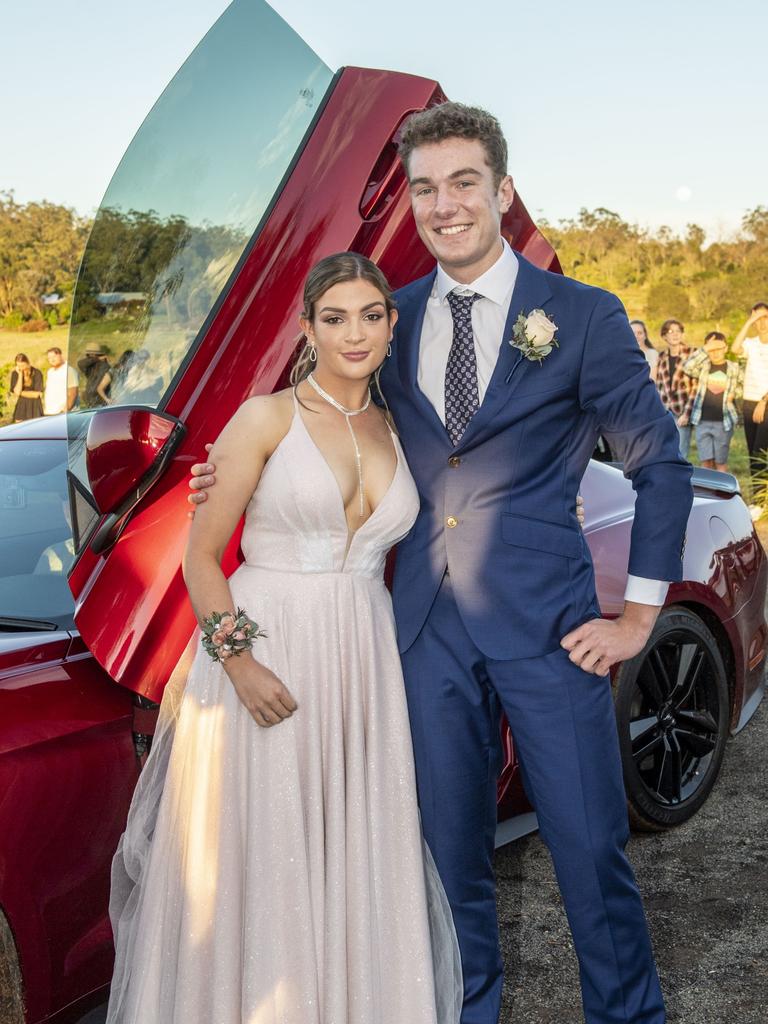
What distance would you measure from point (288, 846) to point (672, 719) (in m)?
1.81

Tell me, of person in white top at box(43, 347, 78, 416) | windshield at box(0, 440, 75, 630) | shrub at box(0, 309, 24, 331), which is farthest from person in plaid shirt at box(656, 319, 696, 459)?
shrub at box(0, 309, 24, 331)

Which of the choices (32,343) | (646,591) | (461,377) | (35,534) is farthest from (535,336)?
(32,343)

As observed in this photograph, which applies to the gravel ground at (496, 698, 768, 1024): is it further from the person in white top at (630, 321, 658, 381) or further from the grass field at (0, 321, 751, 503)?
the grass field at (0, 321, 751, 503)

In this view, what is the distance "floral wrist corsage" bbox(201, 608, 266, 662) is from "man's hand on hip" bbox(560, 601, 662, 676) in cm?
65

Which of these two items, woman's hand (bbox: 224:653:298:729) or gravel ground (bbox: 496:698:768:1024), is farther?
gravel ground (bbox: 496:698:768:1024)

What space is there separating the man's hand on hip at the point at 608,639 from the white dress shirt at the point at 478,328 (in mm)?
36

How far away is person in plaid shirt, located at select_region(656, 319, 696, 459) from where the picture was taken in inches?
390

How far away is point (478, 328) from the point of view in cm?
239

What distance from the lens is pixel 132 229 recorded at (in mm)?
2471

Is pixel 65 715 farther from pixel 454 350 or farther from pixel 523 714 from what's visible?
pixel 454 350

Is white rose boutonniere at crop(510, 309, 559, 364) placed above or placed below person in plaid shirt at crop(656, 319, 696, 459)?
above

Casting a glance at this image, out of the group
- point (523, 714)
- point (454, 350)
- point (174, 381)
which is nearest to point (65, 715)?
point (174, 381)

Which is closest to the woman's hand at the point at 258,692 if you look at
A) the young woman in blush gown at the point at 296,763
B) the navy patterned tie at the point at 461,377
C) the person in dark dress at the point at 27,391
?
the young woman in blush gown at the point at 296,763

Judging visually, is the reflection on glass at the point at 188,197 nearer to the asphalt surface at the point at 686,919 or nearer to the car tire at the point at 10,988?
the car tire at the point at 10,988
